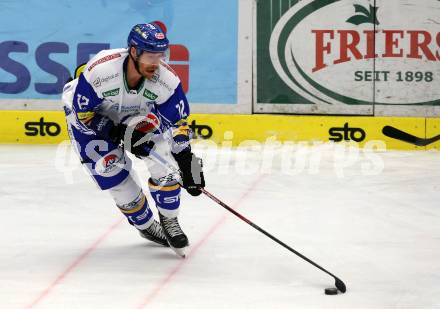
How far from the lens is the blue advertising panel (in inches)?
340

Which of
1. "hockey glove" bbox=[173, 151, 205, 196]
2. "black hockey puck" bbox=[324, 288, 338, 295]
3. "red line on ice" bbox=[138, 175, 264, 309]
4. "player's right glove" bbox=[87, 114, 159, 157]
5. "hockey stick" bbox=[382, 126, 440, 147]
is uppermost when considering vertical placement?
"player's right glove" bbox=[87, 114, 159, 157]

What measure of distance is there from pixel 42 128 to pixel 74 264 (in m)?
4.30

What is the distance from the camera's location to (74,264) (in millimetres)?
4684

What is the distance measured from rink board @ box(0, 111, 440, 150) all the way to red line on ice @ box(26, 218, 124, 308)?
3.05m

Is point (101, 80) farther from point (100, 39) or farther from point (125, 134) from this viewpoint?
point (100, 39)

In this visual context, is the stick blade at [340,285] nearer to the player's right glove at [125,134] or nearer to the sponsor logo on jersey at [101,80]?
the player's right glove at [125,134]

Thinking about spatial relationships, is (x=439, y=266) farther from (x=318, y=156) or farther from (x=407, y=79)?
(x=407, y=79)

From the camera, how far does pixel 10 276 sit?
4.41 meters

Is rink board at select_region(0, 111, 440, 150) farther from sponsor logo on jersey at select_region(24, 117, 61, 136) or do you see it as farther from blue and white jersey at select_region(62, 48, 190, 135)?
blue and white jersey at select_region(62, 48, 190, 135)

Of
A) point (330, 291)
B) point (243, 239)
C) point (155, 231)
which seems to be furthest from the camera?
point (243, 239)

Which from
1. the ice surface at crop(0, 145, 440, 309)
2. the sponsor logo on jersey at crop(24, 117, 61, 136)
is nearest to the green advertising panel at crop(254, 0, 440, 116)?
the ice surface at crop(0, 145, 440, 309)

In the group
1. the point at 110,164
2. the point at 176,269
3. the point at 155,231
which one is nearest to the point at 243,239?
the point at 155,231

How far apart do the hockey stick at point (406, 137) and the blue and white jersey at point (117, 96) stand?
4177 millimetres

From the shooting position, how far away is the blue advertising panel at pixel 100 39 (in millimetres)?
8641
